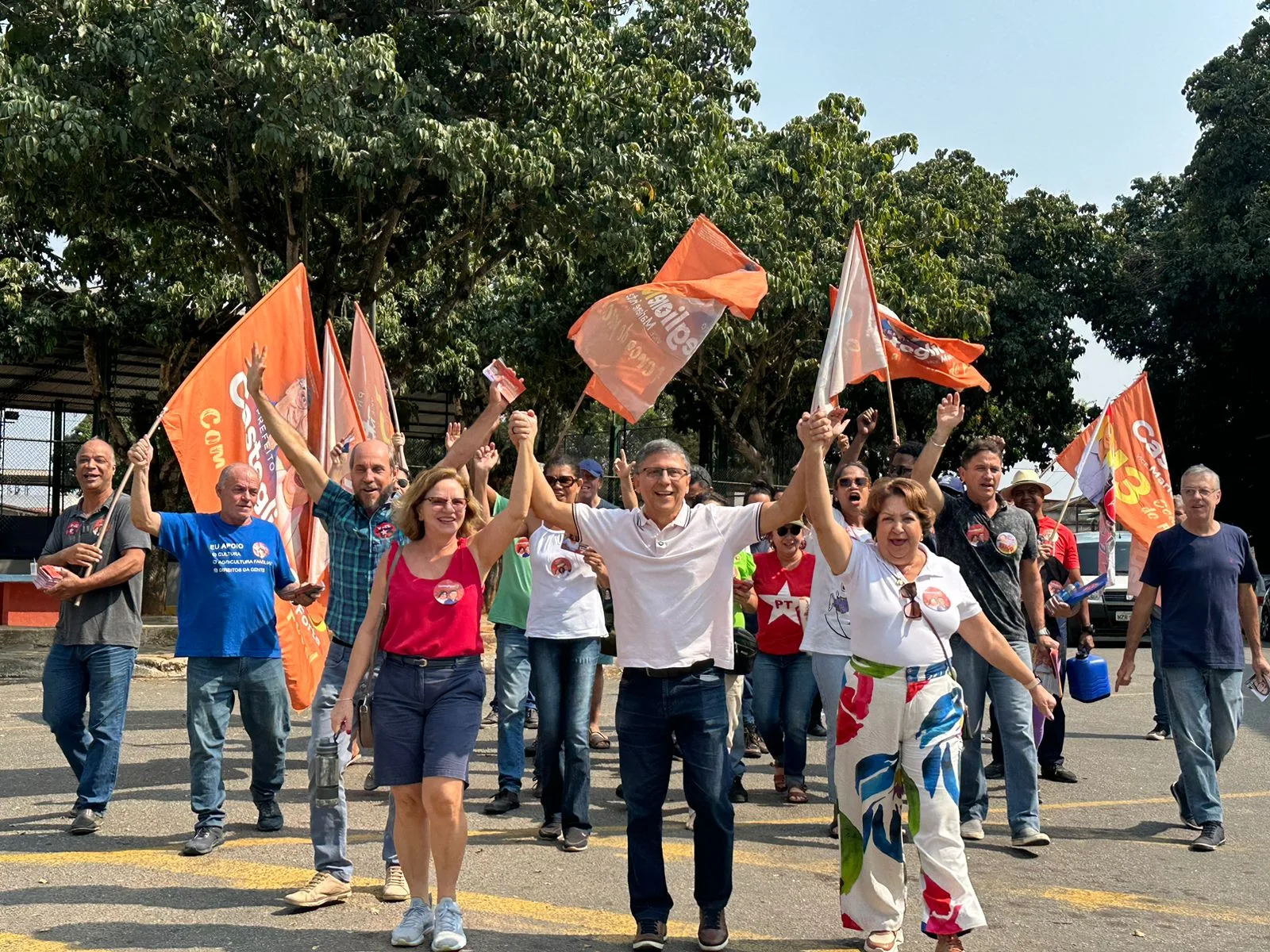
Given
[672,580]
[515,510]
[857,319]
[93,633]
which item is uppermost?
[857,319]

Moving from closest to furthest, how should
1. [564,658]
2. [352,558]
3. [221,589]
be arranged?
1. [352,558]
2. [221,589]
3. [564,658]

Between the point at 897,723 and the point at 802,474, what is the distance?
945mm

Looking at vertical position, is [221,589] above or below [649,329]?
below

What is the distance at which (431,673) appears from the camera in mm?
4977

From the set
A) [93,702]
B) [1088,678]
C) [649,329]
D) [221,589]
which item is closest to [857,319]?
[649,329]

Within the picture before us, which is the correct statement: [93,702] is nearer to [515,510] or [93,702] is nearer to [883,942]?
[515,510]

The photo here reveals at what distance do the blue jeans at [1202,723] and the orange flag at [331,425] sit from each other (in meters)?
4.77

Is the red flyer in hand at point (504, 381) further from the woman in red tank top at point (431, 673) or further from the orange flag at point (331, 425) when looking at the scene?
the orange flag at point (331, 425)

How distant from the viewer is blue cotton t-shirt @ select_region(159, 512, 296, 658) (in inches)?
254

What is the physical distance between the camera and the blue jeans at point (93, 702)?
6.74 meters

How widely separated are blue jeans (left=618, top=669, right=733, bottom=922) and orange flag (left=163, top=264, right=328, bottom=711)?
Answer: 2747 mm

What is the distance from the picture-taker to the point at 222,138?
47.4 feet

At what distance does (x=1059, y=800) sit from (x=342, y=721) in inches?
194

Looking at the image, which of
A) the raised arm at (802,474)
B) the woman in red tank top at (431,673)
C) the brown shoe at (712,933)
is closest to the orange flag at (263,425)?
the woman in red tank top at (431,673)
